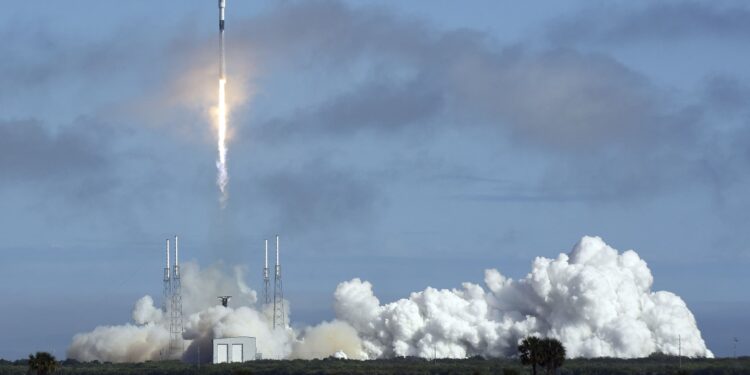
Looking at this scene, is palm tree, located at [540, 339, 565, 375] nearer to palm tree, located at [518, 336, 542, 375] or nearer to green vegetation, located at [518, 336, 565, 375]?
green vegetation, located at [518, 336, 565, 375]

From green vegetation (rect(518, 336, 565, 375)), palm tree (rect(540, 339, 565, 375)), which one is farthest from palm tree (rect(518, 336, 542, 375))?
palm tree (rect(540, 339, 565, 375))

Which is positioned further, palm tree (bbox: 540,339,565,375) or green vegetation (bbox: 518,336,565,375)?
green vegetation (bbox: 518,336,565,375)

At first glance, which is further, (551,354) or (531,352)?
(531,352)

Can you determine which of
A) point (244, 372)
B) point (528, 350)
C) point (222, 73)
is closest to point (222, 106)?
point (222, 73)

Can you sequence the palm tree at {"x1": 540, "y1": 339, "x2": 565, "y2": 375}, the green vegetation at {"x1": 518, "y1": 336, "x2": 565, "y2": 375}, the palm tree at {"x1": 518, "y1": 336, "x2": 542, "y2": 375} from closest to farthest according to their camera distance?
the palm tree at {"x1": 540, "y1": 339, "x2": 565, "y2": 375} < the green vegetation at {"x1": 518, "y1": 336, "x2": 565, "y2": 375} < the palm tree at {"x1": 518, "y1": 336, "x2": 542, "y2": 375}

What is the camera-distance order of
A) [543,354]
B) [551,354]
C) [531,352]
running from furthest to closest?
[531,352]
[543,354]
[551,354]

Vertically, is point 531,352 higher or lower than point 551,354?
higher

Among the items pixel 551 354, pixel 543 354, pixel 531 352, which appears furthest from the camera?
pixel 531 352

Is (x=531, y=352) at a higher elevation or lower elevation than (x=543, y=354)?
higher

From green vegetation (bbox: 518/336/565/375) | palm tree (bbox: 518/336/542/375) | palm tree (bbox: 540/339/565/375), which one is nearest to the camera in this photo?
palm tree (bbox: 540/339/565/375)

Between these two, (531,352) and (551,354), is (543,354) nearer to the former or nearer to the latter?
(551,354)

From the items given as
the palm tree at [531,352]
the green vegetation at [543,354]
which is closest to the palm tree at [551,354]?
the green vegetation at [543,354]

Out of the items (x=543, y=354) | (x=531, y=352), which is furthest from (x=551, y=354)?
(x=531, y=352)

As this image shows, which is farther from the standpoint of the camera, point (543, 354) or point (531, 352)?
point (531, 352)
